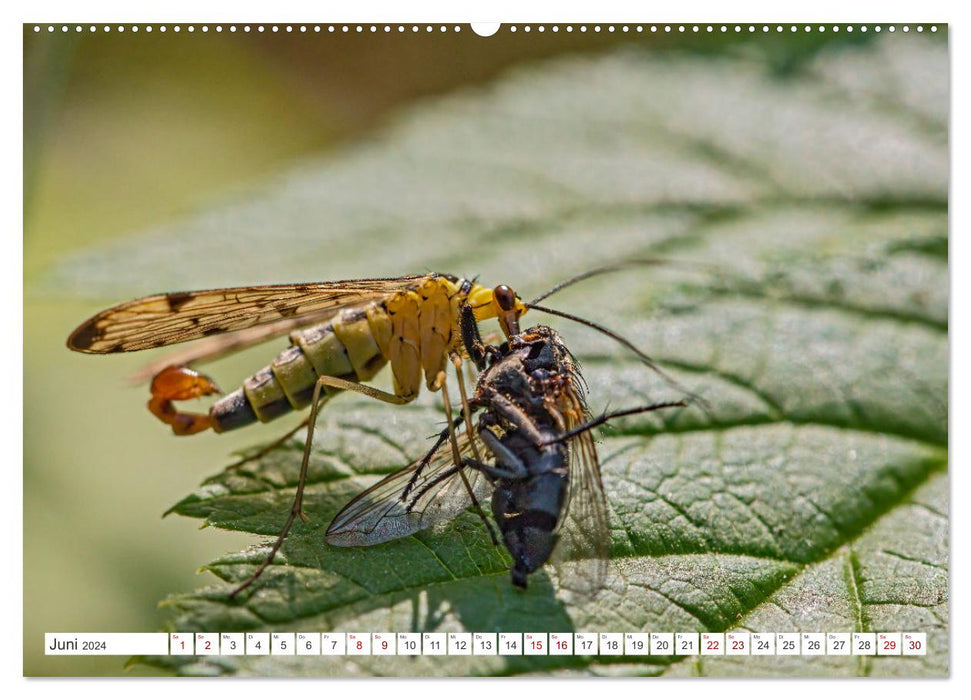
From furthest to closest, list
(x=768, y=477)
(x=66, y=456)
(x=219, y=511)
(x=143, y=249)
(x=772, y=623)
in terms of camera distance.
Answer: (x=143, y=249) → (x=66, y=456) → (x=768, y=477) → (x=219, y=511) → (x=772, y=623)

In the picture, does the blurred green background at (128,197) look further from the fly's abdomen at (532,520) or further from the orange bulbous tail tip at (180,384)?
the fly's abdomen at (532,520)

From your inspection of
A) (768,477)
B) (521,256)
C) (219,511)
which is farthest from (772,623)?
(521,256)

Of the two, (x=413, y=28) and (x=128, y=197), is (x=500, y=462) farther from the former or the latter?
(x=128, y=197)

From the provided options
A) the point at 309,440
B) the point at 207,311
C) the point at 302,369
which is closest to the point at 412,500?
the point at 309,440

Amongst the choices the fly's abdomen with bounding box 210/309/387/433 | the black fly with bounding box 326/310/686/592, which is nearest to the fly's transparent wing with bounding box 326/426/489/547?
the black fly with bounding box 326/310/686/592

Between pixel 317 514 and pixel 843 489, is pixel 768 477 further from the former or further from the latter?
pixel 317 514

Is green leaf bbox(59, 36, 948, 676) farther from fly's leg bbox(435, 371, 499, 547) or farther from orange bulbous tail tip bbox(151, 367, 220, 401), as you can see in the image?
orange bulbous tail tip bbox(151, 367, 220, 401)

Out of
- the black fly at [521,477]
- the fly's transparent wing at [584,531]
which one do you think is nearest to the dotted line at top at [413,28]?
the black fly at [521,477]
